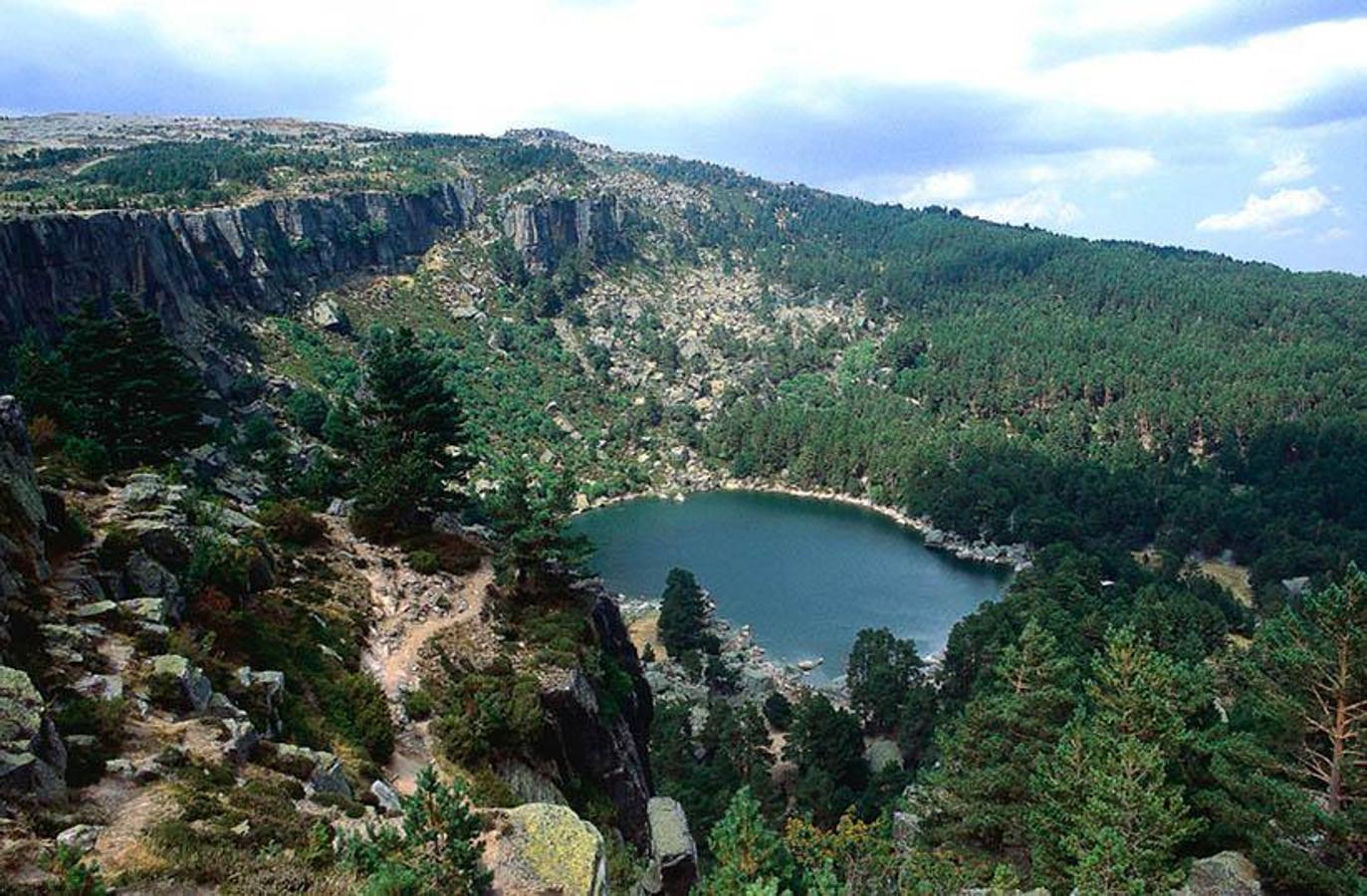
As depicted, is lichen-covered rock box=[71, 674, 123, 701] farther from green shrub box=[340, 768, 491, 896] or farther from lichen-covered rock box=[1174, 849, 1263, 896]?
lichen-covered rock box=[1174, 849, 1263, 896]

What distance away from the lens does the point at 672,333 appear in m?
194

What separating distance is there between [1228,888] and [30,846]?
26.6m

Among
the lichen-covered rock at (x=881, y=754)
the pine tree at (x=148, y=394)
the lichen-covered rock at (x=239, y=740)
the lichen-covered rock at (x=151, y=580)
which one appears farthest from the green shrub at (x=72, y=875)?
the lichen-covered rock at (x=881, y=754)

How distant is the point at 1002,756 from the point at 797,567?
73660 mm

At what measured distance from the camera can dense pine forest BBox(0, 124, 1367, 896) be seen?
18.8m

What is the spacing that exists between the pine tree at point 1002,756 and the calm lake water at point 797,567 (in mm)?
44692

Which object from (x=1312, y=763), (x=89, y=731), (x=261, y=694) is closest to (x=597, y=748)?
(x=261, y=694)

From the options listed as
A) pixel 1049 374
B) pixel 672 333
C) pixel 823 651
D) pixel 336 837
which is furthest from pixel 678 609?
pixel 672 333

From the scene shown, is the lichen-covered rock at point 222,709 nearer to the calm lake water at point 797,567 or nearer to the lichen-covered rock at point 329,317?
the calm lake water at point 797,567

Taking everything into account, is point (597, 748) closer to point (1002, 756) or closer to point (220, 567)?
point (220, 567)

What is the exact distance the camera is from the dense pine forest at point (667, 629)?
18844mm

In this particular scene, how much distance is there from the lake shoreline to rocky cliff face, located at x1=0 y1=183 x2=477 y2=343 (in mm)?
58543

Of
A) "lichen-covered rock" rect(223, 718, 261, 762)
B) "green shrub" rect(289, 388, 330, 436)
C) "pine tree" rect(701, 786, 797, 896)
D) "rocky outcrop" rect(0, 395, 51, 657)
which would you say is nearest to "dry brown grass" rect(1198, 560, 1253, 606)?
"pine tree" rect(701, 786, 797, 896)

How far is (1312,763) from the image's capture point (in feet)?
74.4
